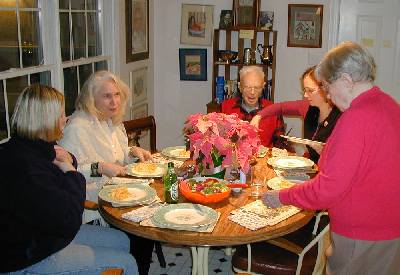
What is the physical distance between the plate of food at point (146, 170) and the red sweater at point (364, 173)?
101 centimetres

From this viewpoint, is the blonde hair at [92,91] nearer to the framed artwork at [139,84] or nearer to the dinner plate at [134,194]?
the dinner plate at [134,194]

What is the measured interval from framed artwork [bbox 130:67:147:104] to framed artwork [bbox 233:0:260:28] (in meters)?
1.06

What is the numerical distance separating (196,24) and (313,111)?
2.05m

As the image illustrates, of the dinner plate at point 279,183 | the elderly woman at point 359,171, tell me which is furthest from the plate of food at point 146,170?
the elderly woman at point 359,171

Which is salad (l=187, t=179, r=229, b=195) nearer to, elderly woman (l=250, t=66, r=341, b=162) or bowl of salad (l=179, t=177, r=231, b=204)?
bowl of salad (l=179, t=177, r=231, b=204)

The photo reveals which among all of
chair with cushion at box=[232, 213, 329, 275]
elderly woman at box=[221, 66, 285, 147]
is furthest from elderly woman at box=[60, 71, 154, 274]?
elderly woman at box=[221, 66, 285, 147]

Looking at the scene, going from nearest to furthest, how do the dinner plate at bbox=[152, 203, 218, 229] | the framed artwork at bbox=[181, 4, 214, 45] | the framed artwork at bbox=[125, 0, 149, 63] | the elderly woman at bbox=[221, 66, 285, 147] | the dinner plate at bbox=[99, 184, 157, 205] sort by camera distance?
the dinner plate at bbox=[152, 203, 218, 229] < the dinner plate at bbox=[99, 184, 157, 205] < the elderly woman at bbox=[221, 66, 285, 147] < the framed artwork at bbox=[125, 0, 149, 63] < the framed artwork at bbox=[181, 4, 214, 45]

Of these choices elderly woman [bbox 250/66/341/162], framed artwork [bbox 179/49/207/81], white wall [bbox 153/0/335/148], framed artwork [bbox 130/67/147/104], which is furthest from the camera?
framed artwork [bbox 179/49/207/81]

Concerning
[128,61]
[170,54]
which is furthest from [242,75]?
[170,54]

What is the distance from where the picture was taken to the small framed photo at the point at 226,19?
459 cm

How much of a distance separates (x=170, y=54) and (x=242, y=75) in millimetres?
1635

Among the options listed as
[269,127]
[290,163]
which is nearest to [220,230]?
[290,163]

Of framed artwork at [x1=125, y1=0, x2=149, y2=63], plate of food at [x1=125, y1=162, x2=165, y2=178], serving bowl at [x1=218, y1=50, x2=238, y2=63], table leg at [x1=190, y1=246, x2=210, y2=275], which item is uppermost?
framed artwork at [x1=125, y1=0, x2=149, y2=63]

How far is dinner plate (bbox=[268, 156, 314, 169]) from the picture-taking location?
2664 millimetres
